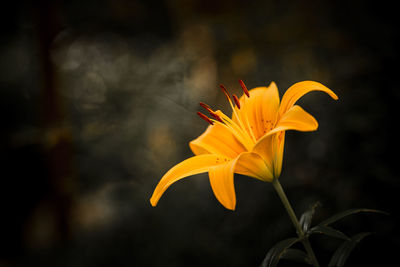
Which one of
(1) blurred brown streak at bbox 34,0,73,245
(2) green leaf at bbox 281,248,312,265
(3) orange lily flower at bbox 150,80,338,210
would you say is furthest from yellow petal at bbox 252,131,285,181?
(1) blurred brown streak at bbox 34,0,73,245

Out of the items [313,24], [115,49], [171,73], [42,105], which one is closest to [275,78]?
[313,24]

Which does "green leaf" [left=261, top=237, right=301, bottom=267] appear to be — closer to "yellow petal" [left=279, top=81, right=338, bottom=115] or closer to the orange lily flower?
the orange lily flower

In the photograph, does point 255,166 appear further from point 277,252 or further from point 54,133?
point 54,133

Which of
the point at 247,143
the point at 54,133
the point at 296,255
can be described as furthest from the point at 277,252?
the point at 54,133

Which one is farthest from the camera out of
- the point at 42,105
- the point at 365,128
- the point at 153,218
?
the point at 42,105

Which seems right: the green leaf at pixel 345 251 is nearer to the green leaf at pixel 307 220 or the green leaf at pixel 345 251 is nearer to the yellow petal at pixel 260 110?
the green leaf at pixel 307 220

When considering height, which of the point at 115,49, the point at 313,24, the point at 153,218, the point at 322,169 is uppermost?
the point at 115,49

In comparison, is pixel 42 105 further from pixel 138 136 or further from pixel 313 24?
pixel 313 24
